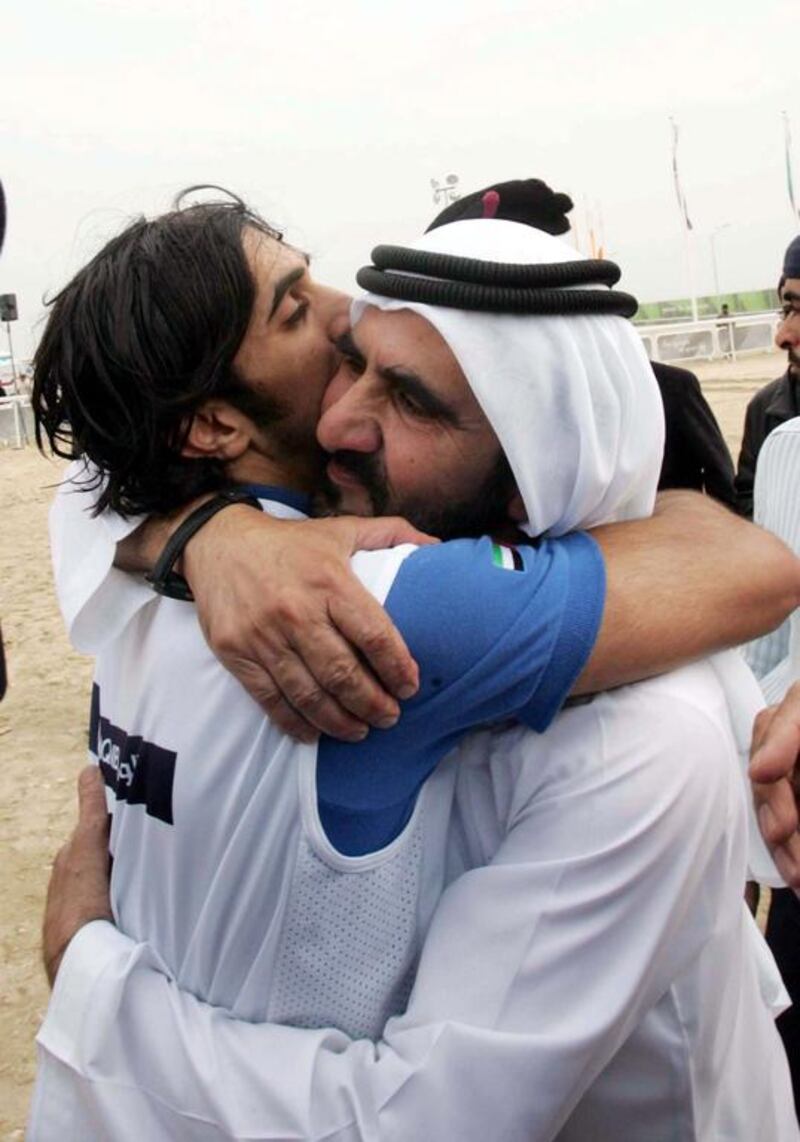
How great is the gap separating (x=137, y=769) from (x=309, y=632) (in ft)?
1.31

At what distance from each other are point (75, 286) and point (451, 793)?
38.7 inches

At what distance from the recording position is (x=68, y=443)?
199cm

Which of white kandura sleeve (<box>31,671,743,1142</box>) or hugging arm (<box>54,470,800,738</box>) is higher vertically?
hugging arm (<box>54,470,800,738</box>)

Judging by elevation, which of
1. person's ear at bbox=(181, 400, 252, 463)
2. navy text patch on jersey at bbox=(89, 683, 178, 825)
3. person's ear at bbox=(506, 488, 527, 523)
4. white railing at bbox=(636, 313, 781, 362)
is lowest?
white railing at bbox=(636, 313, 781, 362)

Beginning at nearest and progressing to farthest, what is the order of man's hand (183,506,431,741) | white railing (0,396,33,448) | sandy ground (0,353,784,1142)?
man's hand (183,506,431,741)
sandy ground (0,353,784,1142)
white railing (0,396,33,448)

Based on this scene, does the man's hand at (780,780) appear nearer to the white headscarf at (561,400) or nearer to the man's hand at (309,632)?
the white headscarf at (561,400)

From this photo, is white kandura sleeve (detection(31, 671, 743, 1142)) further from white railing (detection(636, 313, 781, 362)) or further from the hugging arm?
white railing (detection(636, 313, 781, 362))

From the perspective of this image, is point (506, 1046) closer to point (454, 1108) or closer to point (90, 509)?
point (454, 1108)

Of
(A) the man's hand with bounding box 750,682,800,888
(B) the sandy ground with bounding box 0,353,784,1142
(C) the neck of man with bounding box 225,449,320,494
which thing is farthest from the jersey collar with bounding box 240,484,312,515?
(B) the sandy ground with bounding box 0,353,784,1142

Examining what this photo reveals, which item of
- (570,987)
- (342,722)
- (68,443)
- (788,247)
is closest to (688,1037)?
(570,987)

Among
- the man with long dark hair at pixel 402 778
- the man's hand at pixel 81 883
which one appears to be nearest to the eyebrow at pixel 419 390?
the man with long dark hair at pixel 402 778

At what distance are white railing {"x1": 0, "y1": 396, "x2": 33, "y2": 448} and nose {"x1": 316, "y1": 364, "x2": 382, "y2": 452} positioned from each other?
2459cm

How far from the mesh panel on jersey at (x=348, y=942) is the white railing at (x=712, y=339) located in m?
29.7

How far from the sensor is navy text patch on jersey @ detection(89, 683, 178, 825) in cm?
148
